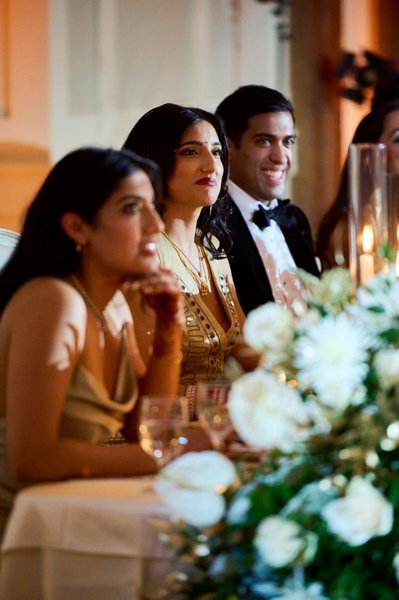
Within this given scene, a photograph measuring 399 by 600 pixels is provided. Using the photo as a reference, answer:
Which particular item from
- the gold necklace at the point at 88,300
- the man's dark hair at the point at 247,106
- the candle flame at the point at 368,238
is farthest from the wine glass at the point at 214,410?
the man's dark hair at the point at 247,106

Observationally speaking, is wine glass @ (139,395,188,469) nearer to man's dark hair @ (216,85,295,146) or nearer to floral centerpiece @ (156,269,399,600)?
floral centerpiece @ (156,269,399,600)

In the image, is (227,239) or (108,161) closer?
(108,161)

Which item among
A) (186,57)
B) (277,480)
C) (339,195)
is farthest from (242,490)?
(186,57)

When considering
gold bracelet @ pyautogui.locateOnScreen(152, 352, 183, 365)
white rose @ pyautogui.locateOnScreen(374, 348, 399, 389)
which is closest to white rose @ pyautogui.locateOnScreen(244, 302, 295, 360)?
white rose @ pyautogui.locateOnScreen(374, 348, 399, 389)

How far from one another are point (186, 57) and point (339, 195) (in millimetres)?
1826

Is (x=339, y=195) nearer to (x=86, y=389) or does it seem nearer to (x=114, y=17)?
(x=114, y=17)

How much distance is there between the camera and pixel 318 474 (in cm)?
173

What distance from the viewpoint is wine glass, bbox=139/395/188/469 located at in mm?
1966

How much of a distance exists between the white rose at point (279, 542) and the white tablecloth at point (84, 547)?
12.2 inches

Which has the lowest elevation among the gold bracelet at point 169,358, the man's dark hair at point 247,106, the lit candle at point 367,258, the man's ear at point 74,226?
the gold bracelet at point 169,358

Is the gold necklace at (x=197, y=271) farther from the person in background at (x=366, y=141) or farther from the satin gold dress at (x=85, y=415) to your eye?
the satin gold dress at (x=85, y=415)

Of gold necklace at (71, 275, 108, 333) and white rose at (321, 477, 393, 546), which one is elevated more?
gold necklace at (71, 275, 108, 333)

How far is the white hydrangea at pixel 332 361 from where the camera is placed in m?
1.68

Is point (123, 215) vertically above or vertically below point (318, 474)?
above
